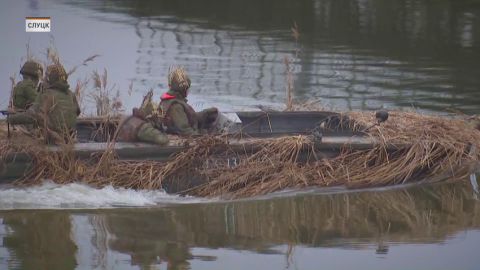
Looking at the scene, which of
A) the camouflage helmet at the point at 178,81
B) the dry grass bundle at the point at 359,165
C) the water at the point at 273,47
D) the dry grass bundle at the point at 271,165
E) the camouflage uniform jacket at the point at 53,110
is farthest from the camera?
the water at the point at 273,47

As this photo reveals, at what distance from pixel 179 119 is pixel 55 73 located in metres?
1.52

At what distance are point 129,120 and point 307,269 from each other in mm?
3267

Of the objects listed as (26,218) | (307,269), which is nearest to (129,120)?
(26,218)

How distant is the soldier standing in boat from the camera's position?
10.8 metres

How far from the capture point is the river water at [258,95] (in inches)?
364

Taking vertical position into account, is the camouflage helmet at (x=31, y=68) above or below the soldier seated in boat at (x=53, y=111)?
above

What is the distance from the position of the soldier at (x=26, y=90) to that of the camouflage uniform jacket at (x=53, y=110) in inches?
33.4

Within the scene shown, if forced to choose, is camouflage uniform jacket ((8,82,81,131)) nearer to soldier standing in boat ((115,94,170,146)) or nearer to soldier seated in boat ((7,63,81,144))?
soldier seated in boat ((7,63,81,144))

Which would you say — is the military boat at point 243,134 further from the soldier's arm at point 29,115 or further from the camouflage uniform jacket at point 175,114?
the soldier's arm at point 29,115

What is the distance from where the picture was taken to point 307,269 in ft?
28.8

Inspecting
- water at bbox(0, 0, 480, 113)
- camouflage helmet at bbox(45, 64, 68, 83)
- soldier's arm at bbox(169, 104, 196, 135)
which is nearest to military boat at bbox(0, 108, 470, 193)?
soldier's arm at bbox(169, 104, 196, 135)

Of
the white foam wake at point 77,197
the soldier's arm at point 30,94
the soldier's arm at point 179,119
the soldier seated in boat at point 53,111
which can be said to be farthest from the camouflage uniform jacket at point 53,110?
the soldier's arm at point 179,119

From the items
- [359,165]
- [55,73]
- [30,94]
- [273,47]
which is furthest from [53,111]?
[273,47]

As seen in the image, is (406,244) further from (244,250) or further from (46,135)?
(46,135)
